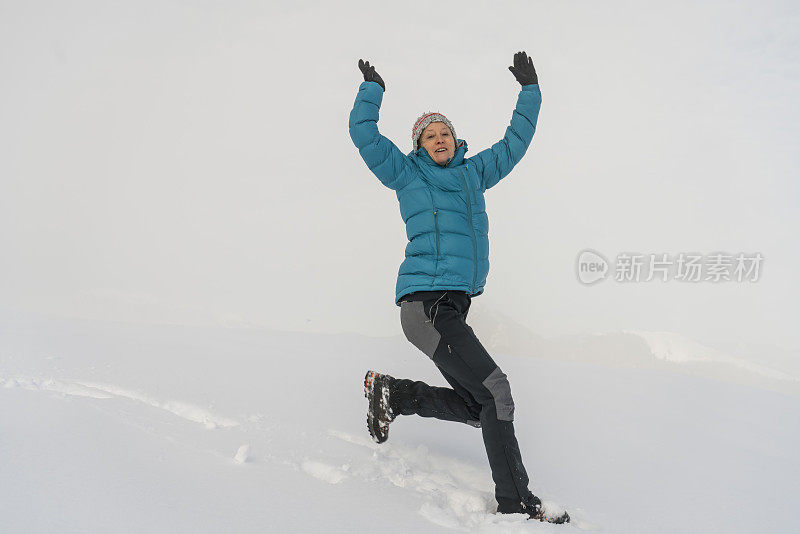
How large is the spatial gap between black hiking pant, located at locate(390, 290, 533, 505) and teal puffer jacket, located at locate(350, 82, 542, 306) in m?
0.10

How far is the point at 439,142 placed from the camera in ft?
9.73

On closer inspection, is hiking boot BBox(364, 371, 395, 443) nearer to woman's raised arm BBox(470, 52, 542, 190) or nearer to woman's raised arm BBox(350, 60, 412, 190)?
woman's raised arm BBox(350, 60, 412, 190)

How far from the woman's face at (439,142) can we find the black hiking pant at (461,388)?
2.34ft

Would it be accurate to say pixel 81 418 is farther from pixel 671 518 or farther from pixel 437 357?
pixel 671 518

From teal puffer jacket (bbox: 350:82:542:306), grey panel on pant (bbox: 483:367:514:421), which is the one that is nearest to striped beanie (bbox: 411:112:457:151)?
teal puffer jacket (bbox: 350:82:542:306)

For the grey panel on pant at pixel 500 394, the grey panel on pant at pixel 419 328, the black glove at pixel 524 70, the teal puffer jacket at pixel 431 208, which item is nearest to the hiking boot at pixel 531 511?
the grey panel on pant at pixel 500 394

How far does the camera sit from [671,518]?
8.16 ft

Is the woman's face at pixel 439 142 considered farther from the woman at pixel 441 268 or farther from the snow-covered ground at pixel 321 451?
the snow-covered ground at pixel 321 451

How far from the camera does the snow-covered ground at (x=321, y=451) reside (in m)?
2.00

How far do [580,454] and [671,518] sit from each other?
740mm

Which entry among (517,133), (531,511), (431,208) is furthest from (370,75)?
(531,511)

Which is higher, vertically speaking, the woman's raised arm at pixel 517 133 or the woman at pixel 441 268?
the woman's raised arm at pixel 517 133

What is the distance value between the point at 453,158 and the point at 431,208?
342mm

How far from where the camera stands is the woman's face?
2928 millimetres
